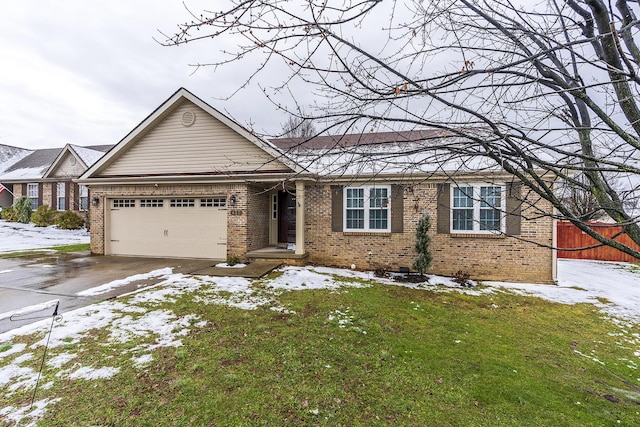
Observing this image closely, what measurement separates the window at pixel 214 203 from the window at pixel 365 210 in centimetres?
438

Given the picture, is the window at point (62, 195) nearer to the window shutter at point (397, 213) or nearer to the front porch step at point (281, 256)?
the front porch step at point (281, 256)

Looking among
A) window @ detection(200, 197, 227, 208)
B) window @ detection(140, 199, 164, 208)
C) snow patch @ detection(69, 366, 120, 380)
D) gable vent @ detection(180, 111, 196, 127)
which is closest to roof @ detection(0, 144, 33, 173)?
window @ detection(140, 199, 164, 208)

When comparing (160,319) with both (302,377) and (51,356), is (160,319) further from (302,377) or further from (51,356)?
(302,377)

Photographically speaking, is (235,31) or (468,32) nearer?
(235,31)

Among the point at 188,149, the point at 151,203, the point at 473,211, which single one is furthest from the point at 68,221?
the point at 473,211

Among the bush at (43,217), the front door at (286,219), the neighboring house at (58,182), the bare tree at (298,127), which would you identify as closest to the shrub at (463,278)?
the front door at (286,219)

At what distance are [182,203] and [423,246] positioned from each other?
8.58 m

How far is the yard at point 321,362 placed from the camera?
2904 millimetres

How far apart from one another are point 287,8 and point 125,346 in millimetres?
4636

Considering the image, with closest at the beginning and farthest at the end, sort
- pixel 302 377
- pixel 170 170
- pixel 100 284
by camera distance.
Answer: pixel 302 377, pixel 100 284, pixel 170 170

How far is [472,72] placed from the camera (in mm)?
2180

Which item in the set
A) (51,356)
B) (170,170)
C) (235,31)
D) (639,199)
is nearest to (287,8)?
(235,31)

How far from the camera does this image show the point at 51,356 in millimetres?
3795

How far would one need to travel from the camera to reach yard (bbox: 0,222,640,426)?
9.53 ft
